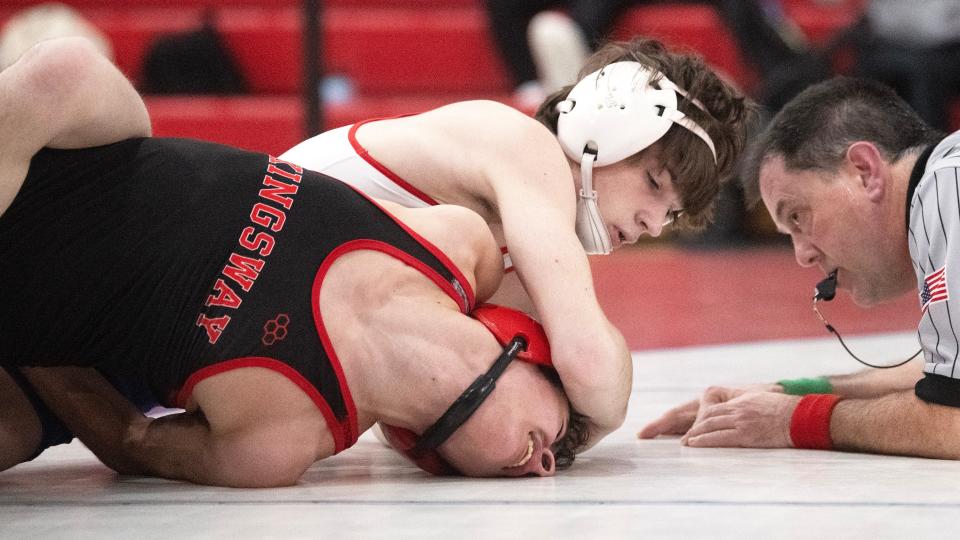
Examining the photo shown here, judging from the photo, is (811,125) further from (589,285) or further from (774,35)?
(774,35)

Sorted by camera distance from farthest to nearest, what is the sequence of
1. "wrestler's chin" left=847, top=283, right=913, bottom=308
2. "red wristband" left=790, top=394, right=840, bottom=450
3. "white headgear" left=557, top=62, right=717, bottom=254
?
"wrestler's chin" left=847, top=283, right=913, bottom=308 < "white headgear" left=557, top=62, right=717, bottom=254 < "red wristband" left=790, top=394, right=840, bottom=450

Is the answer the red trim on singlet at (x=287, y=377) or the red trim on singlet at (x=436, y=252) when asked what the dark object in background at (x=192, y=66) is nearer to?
the red trim on singlet at (x=436, y=252)

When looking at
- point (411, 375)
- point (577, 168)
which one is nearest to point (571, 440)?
point (411, 375)

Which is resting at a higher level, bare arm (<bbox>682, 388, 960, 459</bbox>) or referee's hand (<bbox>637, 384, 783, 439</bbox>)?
bare arm (<bbox>682, 388, 960, 459</bbox>)

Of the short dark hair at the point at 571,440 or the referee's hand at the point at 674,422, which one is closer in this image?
the short dark hair at the point at 571,440

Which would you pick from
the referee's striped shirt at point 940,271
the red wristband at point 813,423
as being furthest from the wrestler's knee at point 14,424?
the referee's striped shirt at point 940,271

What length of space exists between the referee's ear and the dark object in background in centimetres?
631

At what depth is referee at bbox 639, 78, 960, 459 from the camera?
242 centimetres

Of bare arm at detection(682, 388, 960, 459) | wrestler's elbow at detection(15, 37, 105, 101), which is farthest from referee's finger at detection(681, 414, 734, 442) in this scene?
wrestler's elbow at detection(15, 37, 105, 101)

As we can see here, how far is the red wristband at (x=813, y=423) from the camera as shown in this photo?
2.62m

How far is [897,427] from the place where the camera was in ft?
8.18

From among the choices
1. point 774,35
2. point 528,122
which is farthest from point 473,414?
point 774,35

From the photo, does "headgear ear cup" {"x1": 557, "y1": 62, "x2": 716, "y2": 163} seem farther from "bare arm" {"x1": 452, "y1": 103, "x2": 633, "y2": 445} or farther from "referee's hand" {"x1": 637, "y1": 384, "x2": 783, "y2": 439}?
Answer: "referee's hand" {"x1": 637, "y1": 384, "x2": 783, "y2": 439}

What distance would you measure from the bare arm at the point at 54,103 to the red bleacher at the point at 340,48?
653cm
